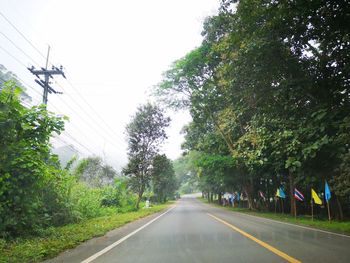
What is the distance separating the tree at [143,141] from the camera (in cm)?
2652

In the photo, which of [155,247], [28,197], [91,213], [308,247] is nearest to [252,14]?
[308,247]

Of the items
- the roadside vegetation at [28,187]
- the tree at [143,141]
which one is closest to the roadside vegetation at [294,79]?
the roadside vegetation at [28,187]

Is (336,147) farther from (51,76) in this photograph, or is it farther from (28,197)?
(51,76)

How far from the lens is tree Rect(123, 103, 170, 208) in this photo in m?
26.5

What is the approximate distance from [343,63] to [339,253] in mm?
8099

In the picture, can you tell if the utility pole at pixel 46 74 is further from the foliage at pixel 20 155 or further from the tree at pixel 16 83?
the foliage at pixel 20 155

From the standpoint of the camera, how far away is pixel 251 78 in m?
11.9

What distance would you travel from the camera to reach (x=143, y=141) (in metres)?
26.9

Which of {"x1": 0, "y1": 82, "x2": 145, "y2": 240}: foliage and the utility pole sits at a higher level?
the utility pole

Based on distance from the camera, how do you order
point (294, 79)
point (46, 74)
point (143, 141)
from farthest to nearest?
point (143, 141)
point (46, 74)
point (294, 79)

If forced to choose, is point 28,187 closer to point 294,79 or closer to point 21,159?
point 21,159

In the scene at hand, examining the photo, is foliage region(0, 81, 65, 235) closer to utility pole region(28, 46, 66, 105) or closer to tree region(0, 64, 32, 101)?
tree region(0, 64, 32, 101)

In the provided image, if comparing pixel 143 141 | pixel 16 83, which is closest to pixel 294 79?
pixel 16 83

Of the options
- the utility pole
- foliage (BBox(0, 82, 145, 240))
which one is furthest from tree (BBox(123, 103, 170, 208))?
foliage (BBox(0, 82, 145, 240))
